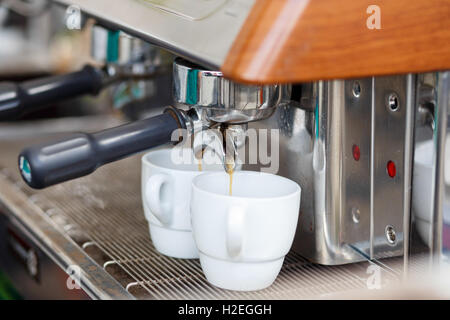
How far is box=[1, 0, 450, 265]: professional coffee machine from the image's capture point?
1.54ft

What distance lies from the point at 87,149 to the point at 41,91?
0.20 meters

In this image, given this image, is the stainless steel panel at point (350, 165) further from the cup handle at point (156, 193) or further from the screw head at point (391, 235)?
the cup handle at point (156, 193)

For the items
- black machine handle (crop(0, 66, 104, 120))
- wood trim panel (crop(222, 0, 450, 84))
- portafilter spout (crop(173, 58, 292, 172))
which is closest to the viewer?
wood trim panel (crop(222, 0, 450, 84))

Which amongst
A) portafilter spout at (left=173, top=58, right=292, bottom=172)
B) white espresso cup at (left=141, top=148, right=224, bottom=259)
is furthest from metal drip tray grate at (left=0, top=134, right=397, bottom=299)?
portafilter spout at (left=173, top=58, right=292, bottom=172)

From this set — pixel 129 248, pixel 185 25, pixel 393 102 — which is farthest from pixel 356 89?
pixel 129 248

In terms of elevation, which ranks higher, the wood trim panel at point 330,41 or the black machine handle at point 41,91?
the wood trim panel at point 330,41

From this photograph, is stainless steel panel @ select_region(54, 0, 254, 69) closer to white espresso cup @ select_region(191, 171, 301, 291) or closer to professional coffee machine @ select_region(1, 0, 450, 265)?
professional coffee machine @ select_region(1, 0, 450, 265)

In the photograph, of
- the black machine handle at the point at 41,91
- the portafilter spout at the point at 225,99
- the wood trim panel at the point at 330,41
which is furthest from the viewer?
the black machine handle at the point at 41,91

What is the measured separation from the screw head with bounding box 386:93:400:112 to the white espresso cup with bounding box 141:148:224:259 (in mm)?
183

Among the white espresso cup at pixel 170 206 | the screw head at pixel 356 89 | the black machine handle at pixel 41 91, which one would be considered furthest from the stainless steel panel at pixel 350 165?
the black machine handle at pixel 41 91

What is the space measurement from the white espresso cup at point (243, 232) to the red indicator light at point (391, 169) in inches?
2.9

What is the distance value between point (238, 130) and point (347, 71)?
0.15m

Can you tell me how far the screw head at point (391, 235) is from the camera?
0.59m

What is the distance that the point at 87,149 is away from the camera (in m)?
0.55
